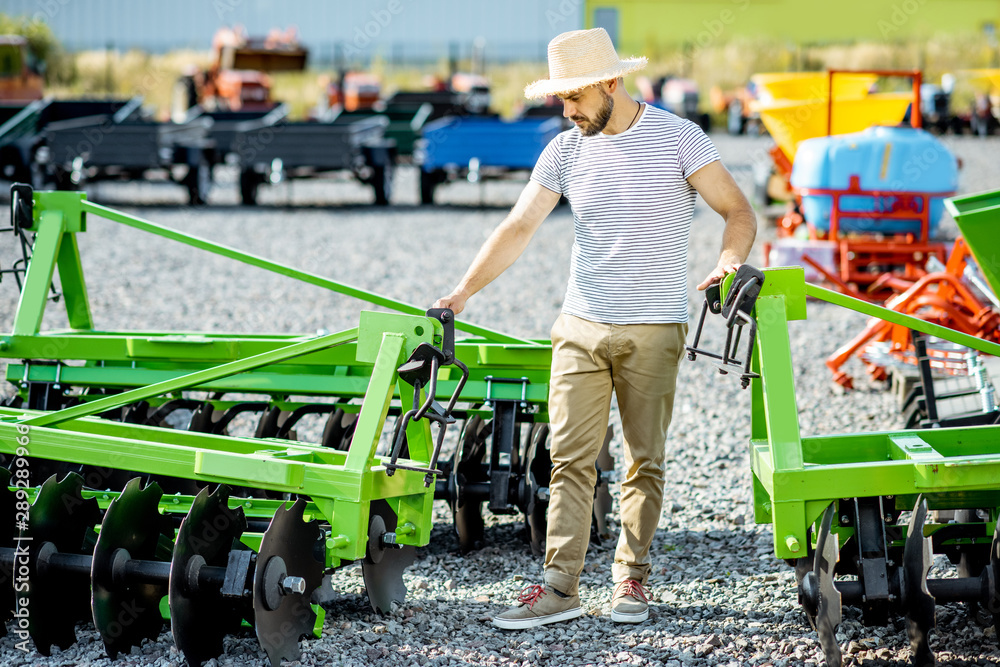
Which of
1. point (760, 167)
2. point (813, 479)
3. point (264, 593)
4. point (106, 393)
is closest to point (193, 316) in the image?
point (106, 393)

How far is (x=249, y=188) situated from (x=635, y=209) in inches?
520

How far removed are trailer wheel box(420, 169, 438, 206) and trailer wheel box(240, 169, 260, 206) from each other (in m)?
2.42

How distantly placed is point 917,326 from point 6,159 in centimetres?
1376

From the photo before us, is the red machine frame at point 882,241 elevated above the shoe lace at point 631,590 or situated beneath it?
elevated above

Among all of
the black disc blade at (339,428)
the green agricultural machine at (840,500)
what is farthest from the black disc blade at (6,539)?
the green agricultural machine at (840,500)

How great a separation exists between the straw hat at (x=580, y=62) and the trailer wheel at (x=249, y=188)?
42.7ft

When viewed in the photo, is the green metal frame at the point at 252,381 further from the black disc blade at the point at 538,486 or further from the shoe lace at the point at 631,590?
the shoe lace at the point at 631,590

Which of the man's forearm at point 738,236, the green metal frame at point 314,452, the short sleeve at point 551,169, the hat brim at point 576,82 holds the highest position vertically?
the hat brim at point 576,82

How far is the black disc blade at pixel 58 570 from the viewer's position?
3.43 metres

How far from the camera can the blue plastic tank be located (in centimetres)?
927

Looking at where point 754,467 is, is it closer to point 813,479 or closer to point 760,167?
point 813,479

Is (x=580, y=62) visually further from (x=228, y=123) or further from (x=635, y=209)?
(x=228, y=123)

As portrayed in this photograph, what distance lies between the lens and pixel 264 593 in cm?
317

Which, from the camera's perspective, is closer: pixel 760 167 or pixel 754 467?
pixel 754 467
